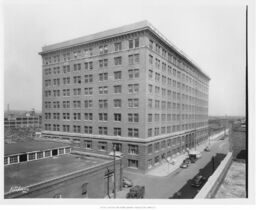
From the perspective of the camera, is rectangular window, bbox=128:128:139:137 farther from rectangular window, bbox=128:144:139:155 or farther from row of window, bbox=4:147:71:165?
row of window, bbox=4:147:71:165

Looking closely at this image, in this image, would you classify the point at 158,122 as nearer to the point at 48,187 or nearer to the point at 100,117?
the point at 100,117

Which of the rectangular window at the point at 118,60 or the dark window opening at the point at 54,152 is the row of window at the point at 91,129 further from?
the rectangular window at the point at 118,60

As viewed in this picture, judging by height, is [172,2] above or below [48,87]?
above

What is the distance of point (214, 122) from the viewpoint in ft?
381

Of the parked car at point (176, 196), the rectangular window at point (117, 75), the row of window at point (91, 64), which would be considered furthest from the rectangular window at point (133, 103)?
the parked car at point (176, 196)

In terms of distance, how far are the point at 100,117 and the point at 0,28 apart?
89.8ft

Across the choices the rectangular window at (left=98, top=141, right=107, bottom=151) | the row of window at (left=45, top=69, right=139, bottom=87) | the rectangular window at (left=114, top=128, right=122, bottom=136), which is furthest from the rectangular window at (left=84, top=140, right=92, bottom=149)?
the row of window at (left=45, top=69, right=139, bottom=87)

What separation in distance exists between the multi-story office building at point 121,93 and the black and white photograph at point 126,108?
21cm

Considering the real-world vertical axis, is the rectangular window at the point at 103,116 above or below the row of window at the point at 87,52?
below

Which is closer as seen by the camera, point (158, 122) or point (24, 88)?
point (24, 88)

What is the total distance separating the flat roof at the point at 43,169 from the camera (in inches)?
756

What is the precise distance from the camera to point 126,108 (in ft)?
123

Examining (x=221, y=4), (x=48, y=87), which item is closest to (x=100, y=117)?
(x=48, y=87)

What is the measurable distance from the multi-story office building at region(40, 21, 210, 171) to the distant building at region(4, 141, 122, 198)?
9845 mm
